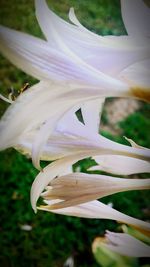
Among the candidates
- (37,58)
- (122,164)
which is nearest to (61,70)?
(37,58)

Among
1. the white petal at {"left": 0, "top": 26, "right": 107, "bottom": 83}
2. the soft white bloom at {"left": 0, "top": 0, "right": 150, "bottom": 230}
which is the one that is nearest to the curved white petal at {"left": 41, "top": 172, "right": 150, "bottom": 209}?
the soft white bloom at {"left": 0, "top": 0, "right": 150, "bottom": 230}

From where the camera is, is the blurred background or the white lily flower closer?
the white lily flower

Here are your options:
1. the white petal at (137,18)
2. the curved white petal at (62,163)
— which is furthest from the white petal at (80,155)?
the white petal at (137,18)

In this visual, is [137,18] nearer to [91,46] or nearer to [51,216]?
[91,46]


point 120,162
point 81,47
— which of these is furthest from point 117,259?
point 81,47

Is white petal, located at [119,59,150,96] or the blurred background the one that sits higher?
white petal, located at [119,59,150,96]

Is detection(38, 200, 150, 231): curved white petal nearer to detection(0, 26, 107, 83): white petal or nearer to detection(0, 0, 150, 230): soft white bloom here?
detection(0, 0, 150, 230): soft white bloom

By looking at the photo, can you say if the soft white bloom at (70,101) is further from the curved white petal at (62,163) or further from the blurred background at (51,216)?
the blurred background at (51,216)

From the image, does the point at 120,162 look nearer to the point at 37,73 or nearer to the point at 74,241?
the point at 37,73

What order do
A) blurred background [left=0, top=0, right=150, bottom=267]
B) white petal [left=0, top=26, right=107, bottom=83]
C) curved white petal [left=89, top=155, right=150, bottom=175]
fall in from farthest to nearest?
blurred background [left=0, top=0, right=150, bottom=267] < curved white petal [left=89, top=155, right=150, bottom=175] < white petal [left=0, top=26, right=107, bottom=83]
